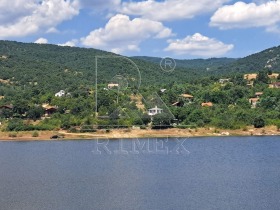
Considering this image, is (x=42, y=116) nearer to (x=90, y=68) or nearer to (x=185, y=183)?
(x=185, y=183)

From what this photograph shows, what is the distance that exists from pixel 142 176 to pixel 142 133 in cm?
2801

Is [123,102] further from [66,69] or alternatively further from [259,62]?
[259,62]

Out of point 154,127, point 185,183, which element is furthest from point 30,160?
point 154,127

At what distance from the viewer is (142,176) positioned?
1463 inches

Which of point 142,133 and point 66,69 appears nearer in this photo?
point 142,133

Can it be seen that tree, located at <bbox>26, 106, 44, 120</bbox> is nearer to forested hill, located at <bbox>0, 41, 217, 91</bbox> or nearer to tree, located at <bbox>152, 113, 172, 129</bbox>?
tree, located at <bbox>152, 113, 172, 129</bbox>

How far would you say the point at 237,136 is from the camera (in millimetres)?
66312

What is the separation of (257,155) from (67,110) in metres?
37.4

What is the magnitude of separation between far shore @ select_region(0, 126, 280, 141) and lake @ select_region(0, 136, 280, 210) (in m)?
6.67

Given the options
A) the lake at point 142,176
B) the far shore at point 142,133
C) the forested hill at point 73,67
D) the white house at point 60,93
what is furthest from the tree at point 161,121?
the forested hill at point 73,67

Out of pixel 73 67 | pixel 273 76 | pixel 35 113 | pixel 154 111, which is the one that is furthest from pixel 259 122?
pixel 73 67

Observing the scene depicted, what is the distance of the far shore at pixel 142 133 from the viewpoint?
6531cm

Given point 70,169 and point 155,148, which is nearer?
point 70,169

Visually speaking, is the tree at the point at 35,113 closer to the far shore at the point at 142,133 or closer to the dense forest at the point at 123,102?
the dense forest at the point at 123,102
